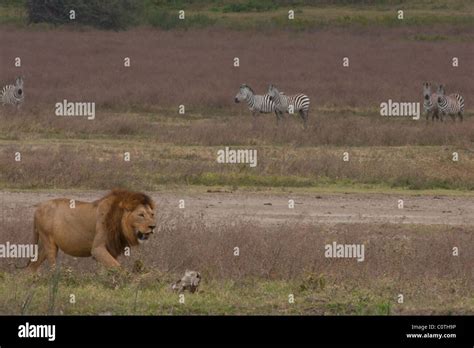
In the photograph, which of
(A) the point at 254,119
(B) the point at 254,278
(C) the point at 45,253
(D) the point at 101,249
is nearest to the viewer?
(D) the point at 101,249

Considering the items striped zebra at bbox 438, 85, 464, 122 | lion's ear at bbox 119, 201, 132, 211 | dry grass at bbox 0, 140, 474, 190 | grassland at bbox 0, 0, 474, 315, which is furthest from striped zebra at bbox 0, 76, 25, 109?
lion's ear at bbox 119, 201, 132, 211

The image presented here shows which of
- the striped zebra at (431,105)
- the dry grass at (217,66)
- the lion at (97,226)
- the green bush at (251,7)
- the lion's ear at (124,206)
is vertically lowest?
the lion at (97,226)

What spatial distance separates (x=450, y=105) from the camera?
1101 inches

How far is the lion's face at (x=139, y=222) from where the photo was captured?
970 centimetres

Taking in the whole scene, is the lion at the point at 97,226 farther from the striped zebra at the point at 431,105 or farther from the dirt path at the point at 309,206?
the striped zebra at the point at 431,105

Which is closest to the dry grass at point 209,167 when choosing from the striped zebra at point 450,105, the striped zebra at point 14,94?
the striped zebra at point 14,94

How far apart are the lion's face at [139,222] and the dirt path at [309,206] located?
4.86 m

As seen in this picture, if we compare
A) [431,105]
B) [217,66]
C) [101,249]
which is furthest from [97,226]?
[217,66]

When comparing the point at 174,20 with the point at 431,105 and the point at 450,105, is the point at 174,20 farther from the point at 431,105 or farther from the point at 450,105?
the point at 450,105

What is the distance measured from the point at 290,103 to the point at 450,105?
152 inches
